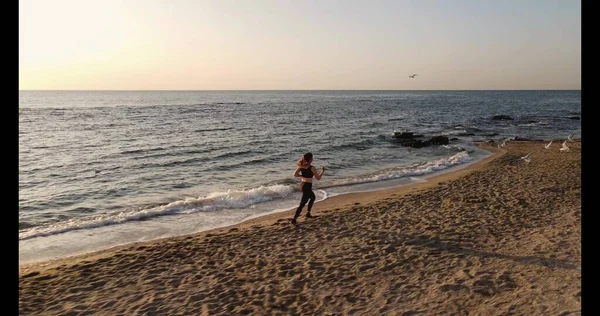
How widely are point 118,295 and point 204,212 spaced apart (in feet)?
19.7

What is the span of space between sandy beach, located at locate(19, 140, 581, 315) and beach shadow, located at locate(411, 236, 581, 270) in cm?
2

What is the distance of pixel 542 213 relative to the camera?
10.4 metres

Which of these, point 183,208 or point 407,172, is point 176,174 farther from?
point 407,172

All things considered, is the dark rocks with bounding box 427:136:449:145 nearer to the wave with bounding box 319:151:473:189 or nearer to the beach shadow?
the wave with bounding box 319:151:473:189

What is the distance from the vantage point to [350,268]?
297 inches

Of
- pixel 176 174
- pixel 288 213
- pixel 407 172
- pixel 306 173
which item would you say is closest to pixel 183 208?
pixel 288 213

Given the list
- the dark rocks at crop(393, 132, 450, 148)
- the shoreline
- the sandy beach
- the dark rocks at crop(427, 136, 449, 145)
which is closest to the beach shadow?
the sandy beach

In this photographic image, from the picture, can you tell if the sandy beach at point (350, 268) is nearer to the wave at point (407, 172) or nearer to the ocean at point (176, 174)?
the ocean at point (176, 174)

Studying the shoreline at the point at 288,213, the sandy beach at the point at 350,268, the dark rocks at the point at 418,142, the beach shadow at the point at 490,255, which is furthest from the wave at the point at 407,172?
the beach shadow at the point at 490,255

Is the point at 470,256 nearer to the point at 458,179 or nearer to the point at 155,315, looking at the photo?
the point at 155,315

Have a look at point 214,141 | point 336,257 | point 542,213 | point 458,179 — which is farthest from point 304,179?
point 214,141

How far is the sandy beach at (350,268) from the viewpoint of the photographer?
622 cm

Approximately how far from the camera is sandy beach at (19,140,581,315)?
622 centimetres

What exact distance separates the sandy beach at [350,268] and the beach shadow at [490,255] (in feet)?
0.07
